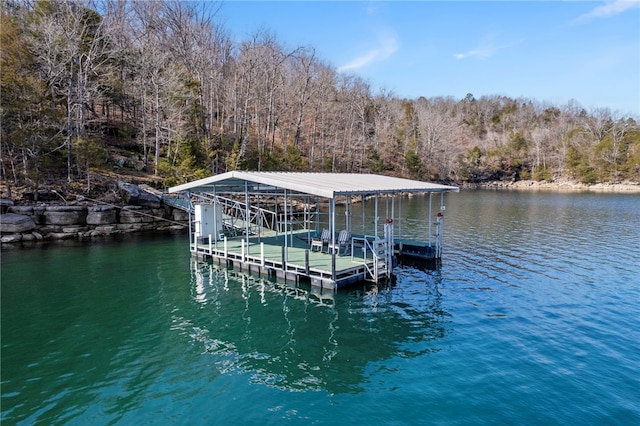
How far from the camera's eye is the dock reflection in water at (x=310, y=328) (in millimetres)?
9391

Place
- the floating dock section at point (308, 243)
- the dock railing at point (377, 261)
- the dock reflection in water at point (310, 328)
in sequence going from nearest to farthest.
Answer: the dock reflection in water at point (310, 328), the floating dock section at point (308, 243), the dock railing at point (377, 261)

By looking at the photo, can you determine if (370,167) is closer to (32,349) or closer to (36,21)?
(36,21)

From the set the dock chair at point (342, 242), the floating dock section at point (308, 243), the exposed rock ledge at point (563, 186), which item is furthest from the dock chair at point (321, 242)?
the exposed rock ledge at point (563, 186)

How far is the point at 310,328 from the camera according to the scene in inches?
465

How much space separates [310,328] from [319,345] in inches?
46.2

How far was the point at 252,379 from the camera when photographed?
29.2 ft

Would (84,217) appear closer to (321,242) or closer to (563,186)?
(321,242)

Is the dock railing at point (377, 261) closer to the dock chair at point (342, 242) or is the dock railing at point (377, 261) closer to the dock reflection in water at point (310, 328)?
the dock reflection in water at point (310, 328)

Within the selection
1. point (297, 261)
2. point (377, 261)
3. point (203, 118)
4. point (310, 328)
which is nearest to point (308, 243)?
point (297, 261)

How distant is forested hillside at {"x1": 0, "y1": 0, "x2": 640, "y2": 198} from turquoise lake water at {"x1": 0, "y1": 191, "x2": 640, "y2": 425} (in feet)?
47.2

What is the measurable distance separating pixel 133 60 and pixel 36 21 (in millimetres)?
8798

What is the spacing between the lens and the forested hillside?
93.4 feet

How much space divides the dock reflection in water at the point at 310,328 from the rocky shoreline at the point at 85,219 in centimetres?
1350

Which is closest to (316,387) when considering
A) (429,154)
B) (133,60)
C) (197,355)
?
(197,355)
